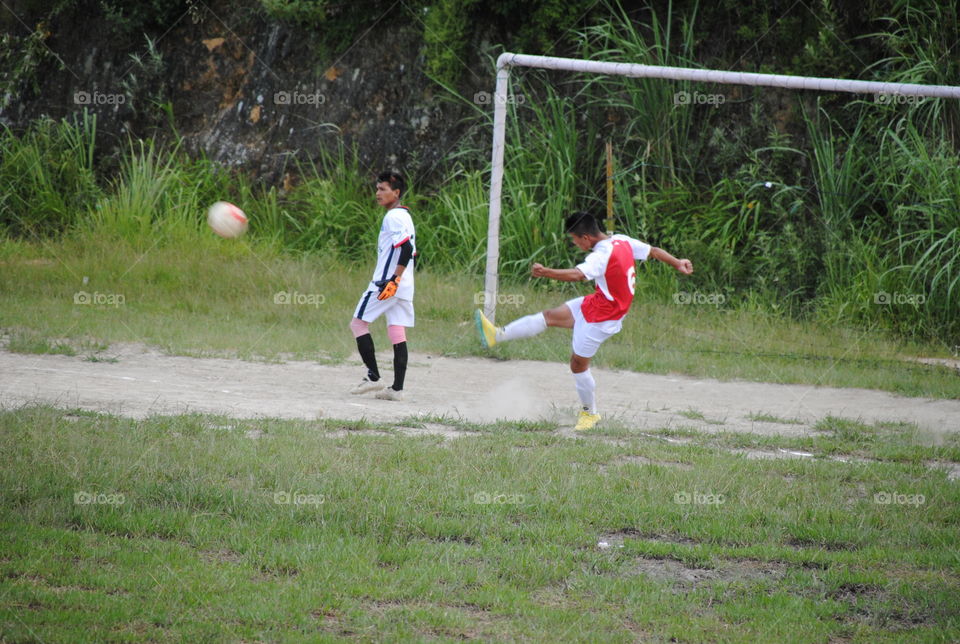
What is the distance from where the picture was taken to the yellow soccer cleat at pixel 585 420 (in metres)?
7.18

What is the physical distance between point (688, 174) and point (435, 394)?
6.84 metres

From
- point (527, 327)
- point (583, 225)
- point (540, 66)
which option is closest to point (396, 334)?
point (527, 327)

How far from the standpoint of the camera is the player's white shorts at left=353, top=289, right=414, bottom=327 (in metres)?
7.98

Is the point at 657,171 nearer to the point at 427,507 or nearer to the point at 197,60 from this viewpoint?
the point at 197,60

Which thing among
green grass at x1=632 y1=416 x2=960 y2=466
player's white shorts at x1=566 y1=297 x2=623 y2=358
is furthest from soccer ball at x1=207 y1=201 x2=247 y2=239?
green grass at x1=632 y1=416 x2=960 y2=466

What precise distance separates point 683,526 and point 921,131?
31.2 ft

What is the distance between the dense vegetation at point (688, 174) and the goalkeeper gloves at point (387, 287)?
212 inches

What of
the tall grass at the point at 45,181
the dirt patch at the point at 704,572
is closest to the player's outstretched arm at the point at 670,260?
the dirt patch at the point at 704,572

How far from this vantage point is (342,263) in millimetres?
13680

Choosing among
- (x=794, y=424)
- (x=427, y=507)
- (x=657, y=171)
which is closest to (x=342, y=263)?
(x=657, y=171)

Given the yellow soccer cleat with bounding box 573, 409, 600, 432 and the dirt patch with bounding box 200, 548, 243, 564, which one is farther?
the yellow soccer cleat with bounding box 573, 409, 600, 432

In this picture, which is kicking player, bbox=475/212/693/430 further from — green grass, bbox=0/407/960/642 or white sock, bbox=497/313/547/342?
green grass, bbox=0/407/960/642

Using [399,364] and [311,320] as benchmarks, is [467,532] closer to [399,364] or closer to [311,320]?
[399,364]

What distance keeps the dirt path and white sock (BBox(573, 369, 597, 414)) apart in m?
0.28
